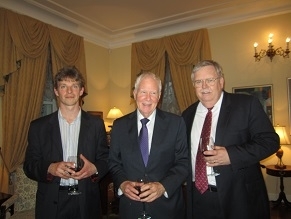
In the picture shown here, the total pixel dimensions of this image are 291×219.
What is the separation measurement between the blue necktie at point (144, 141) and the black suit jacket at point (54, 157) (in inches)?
17.5

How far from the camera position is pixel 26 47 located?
189 inches

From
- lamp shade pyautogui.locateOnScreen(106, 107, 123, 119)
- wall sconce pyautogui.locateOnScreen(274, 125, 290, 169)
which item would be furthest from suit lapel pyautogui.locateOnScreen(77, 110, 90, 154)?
lamp shade pyautogui.locateOnScreen(106, 107, 123, 119)

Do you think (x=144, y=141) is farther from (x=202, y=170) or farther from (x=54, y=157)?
(x=54, y=157)

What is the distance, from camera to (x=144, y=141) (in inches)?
74.1

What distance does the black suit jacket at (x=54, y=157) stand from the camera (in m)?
1.93

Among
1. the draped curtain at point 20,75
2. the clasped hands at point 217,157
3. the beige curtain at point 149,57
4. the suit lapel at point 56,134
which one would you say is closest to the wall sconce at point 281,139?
the beige curtain at point 149,57

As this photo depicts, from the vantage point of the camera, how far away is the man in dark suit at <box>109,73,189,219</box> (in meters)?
1.78

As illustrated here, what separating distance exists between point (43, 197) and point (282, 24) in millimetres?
5691

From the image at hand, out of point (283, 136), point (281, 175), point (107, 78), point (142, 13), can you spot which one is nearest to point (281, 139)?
point (283, 136)

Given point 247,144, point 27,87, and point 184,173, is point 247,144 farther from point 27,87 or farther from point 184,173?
point 27,87

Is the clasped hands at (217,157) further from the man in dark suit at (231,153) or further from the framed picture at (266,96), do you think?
the framed picture at (266,96)

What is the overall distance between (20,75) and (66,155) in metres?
3.45

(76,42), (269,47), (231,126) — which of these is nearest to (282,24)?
(269,47)

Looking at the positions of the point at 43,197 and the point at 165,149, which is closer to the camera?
the point at 165,149
